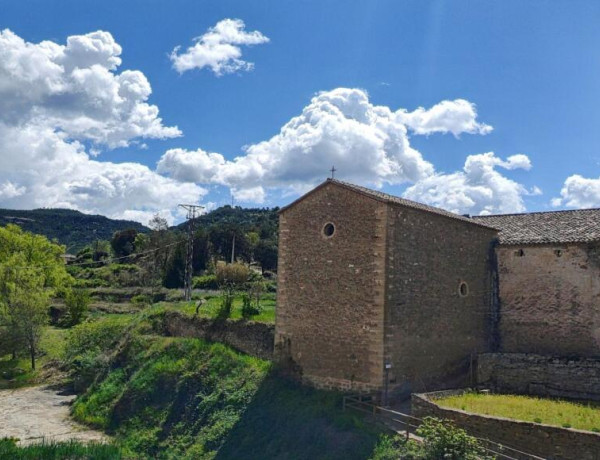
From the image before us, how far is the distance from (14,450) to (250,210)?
99.0 meters

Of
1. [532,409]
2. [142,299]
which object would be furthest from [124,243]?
[532,409]

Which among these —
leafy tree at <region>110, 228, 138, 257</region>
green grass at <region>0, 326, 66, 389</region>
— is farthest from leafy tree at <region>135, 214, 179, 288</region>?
green grass at <region>0, 326, 66, 389</region>

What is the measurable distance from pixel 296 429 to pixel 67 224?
4989 inches

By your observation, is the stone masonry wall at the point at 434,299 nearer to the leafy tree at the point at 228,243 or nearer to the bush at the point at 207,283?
the bush at the point at 207,283

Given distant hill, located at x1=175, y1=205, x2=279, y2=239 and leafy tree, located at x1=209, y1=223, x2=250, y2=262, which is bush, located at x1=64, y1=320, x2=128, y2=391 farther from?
distant hill, located at x1=175, y1=205, x2=279, y2=239

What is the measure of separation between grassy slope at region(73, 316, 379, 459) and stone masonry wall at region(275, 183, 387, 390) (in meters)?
1.16

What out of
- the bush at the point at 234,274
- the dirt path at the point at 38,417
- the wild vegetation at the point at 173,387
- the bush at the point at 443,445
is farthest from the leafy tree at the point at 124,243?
the bush at the point at 443,445

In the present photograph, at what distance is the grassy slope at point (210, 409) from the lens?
674 inches

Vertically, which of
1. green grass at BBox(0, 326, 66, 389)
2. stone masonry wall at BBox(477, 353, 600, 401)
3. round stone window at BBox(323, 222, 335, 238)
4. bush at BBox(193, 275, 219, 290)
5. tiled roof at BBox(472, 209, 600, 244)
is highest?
tiled roof at BBox(472, 209, 600, 244)

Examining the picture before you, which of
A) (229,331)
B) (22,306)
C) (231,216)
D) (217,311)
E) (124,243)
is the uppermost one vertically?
(231,216)

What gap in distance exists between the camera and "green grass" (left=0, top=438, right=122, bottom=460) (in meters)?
17.0

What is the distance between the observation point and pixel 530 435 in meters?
13.8

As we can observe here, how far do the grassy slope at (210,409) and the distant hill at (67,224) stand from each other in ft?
296

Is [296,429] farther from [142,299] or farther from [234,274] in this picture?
[142,299]
